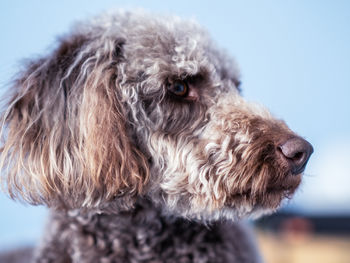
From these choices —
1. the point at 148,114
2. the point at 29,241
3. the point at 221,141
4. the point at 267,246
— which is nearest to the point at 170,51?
the point at 148,114

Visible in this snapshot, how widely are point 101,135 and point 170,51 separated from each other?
34 cm

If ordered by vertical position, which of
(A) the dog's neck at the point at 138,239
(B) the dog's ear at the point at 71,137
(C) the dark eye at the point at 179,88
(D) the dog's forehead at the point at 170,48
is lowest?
(A) the dog's neck at the point at 138,239

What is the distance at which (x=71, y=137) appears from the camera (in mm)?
1196

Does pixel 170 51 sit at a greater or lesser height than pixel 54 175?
greater

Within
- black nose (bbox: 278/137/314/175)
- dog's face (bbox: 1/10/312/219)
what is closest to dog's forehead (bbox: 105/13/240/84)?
dog's face (bbox: 1/10/312/219)

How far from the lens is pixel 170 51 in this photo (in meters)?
1.29

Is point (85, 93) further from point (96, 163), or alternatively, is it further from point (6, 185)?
point (6, 185)

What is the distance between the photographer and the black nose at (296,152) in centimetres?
109

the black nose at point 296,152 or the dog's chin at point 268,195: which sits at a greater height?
the black nose at point 296,152

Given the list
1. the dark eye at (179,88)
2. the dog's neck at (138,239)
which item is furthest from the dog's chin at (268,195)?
the dark eye at (179,88)

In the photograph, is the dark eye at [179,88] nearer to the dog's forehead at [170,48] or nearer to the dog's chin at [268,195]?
the dog's forehead at [170,48]

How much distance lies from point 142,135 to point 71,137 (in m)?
0.19

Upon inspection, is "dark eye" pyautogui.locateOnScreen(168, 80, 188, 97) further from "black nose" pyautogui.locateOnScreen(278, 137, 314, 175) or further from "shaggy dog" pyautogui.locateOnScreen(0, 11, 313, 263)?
"black nose" pyautogui.locateOnScreen(278, 137, 314, 175)

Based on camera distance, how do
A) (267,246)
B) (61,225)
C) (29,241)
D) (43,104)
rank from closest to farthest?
(43,104), (61,225), (29,241), (267,246)
